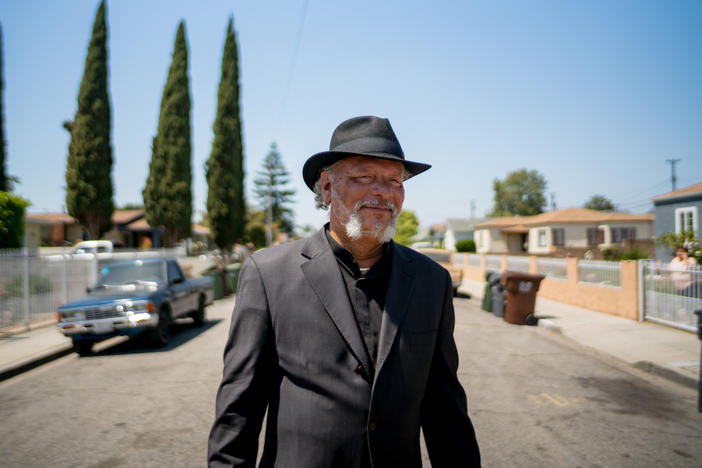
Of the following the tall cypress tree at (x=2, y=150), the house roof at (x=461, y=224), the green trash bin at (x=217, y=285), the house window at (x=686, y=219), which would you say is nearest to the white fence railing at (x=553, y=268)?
the house window at (x=686, y=219)

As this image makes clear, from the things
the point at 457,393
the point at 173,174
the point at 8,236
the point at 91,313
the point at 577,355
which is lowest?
the point at 577,355

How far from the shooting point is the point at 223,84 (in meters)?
34.6

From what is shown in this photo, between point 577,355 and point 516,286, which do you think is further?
point 516,286

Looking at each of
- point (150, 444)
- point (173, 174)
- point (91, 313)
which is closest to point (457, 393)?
point (150, 444)

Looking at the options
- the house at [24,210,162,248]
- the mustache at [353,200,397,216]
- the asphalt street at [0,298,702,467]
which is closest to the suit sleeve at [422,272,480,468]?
the mustache at [353,200,397,216]

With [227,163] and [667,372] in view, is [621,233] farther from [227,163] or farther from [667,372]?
[667,372]

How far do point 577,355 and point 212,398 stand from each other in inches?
242

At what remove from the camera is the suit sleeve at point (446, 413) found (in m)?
1.78

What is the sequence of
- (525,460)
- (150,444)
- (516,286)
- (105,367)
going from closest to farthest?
(525,460), (150,444), (105,367), (516,286)

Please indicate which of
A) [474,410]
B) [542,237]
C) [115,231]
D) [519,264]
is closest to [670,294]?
[474,410]

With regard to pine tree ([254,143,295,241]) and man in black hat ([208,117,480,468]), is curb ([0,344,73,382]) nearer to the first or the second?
man in black hat ([208,117,480,468])

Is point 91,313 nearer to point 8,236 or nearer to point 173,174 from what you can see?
point 8,236

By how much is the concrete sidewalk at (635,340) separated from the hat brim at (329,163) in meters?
6.09

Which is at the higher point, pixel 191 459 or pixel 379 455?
pixel 379 455
